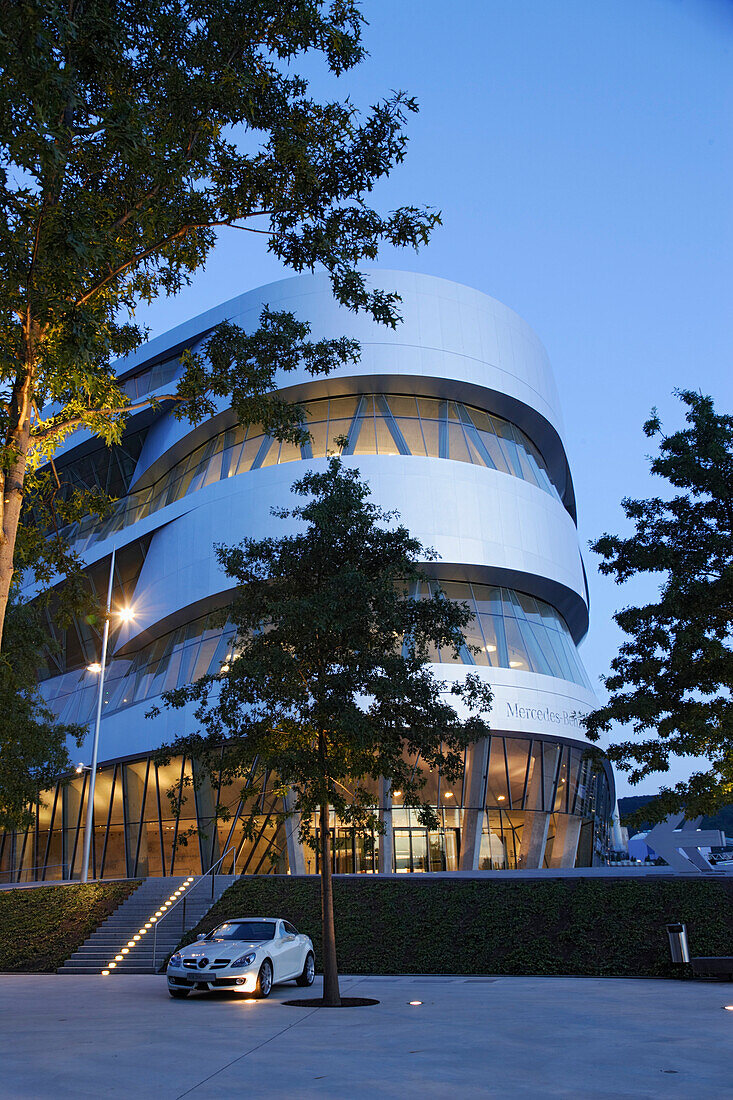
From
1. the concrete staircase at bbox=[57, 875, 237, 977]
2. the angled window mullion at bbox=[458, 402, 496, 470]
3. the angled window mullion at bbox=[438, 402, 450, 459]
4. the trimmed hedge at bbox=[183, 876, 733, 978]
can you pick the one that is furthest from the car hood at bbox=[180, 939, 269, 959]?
the angled window mullion at bbox=[458, 402, 496, 470]

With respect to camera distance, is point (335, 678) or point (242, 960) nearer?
point (242, 960)

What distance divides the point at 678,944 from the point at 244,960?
9000mm

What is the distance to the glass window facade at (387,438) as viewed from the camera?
3531 cm

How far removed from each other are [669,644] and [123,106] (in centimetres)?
1602

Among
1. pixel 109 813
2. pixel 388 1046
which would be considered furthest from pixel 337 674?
pixel 109 813

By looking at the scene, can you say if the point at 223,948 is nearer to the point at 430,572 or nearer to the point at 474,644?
the point at 474,644

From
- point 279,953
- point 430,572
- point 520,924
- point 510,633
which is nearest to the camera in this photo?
point 279,953

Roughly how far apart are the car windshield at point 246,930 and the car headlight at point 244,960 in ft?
2.74

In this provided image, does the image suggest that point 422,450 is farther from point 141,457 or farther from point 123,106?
point 123,106

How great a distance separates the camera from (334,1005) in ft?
46.5

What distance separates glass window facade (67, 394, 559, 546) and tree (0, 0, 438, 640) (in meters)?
21.2

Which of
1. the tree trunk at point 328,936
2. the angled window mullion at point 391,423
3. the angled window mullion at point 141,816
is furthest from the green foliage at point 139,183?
the angled window mullion at point 141,816

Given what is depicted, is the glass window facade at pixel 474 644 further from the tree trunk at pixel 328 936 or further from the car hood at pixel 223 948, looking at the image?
the tree trunk at pixel 328 936

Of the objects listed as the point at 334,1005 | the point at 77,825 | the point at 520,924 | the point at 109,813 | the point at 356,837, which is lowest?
the point at 334,1005
